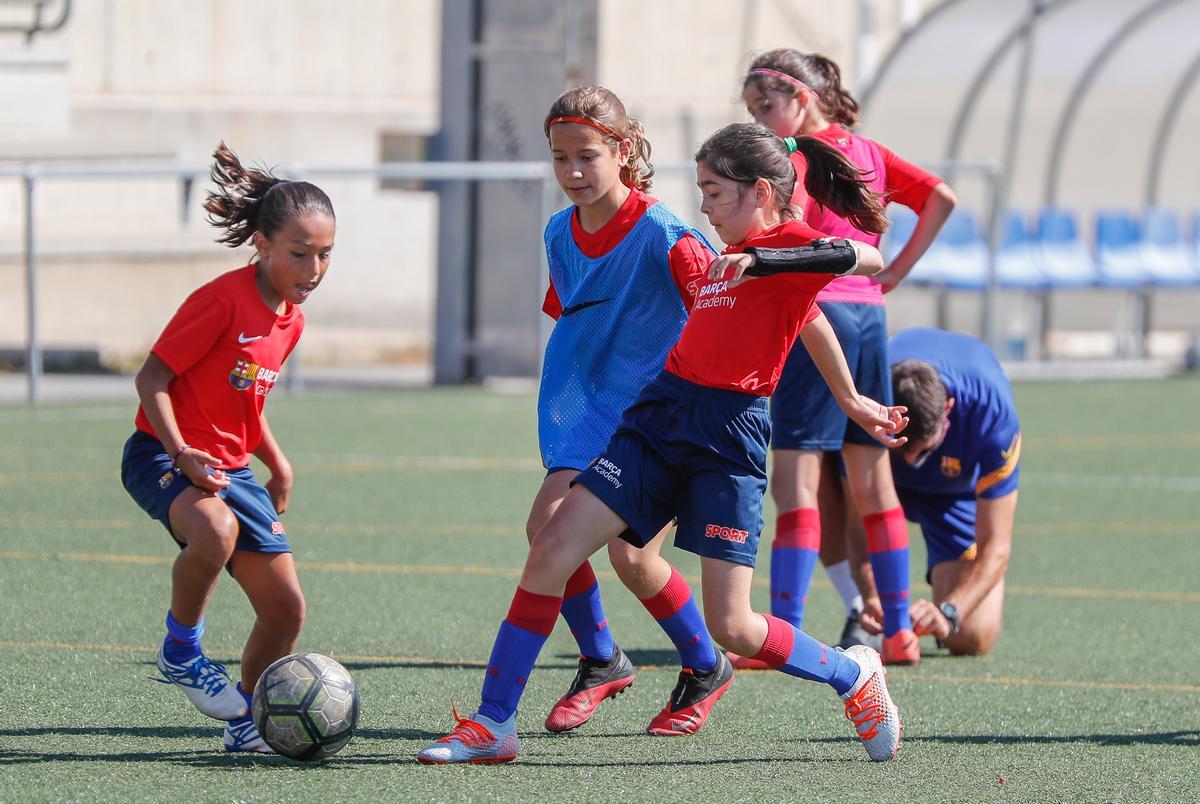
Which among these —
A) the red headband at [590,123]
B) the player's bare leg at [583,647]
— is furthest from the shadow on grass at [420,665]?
the red headband at [590,123]

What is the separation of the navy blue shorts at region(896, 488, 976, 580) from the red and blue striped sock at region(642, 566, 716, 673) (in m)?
2.00

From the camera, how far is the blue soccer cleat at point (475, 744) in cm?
434

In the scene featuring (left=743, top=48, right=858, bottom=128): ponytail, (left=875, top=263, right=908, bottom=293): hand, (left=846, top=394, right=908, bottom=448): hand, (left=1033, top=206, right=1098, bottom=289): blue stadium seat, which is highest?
(left=743, top=48, right=858, bottom=128): ponytail

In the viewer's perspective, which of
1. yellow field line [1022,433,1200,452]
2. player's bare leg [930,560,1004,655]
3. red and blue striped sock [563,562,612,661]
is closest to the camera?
red and blue striped sock [563,562,612,661]

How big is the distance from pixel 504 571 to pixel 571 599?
92.5 inches

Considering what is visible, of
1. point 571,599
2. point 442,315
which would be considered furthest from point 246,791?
point 442,315

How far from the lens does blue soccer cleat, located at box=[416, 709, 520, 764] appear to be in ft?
14.2

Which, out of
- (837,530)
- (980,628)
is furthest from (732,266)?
(837,530)

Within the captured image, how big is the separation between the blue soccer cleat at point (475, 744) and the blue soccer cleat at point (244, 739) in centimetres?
41

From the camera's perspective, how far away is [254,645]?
15.5ft

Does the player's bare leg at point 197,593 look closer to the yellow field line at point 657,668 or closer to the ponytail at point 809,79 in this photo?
the yellow field line at point 657,668

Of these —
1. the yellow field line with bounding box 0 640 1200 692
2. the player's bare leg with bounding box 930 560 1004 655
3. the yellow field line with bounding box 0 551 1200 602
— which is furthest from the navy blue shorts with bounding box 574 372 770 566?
the yellow field line with bounding box 0 551 1200 602

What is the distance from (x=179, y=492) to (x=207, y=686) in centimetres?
50

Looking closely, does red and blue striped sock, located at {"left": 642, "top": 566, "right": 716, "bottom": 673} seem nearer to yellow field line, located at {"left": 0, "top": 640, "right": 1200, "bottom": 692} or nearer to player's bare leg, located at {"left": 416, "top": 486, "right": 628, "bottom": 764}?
player's bare leg, located at {"left": 416, "top": 486, "right": 628, "bottom": 764}
